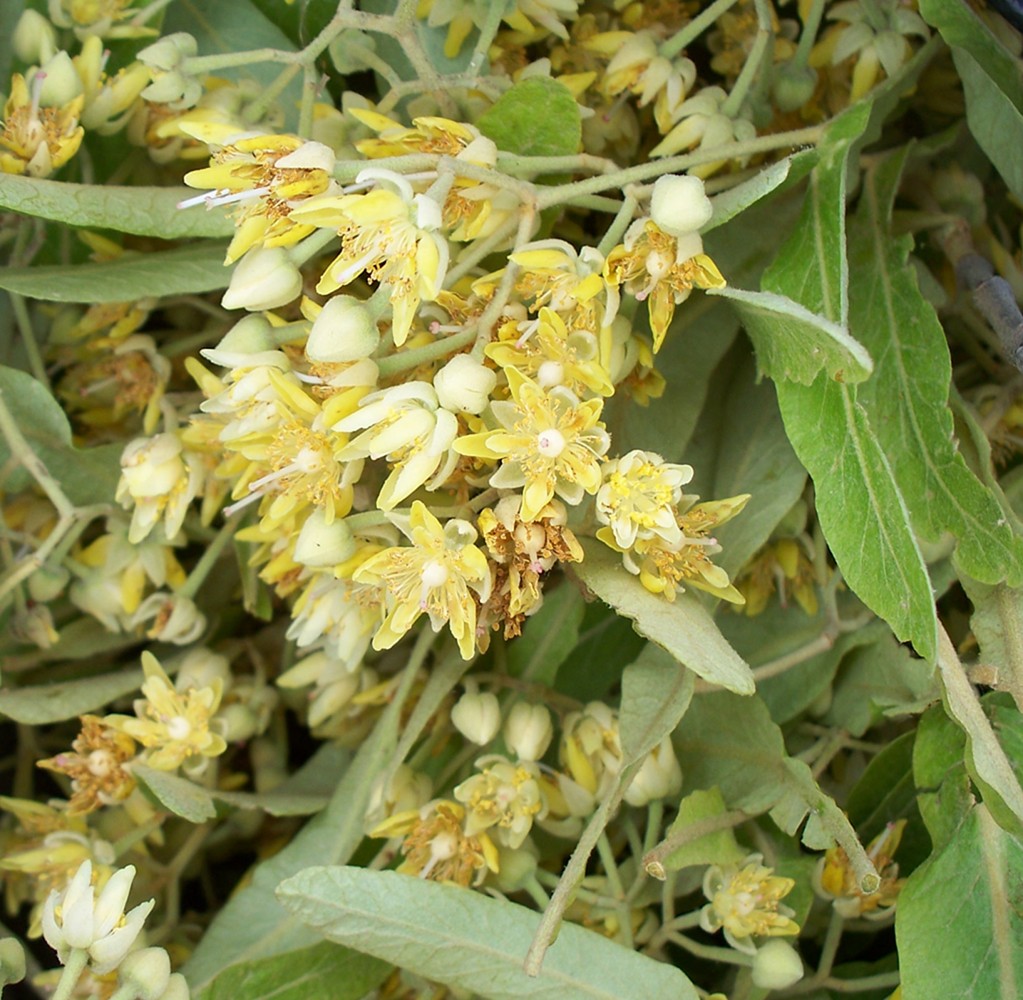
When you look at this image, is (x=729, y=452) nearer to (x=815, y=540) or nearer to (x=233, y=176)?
(x=815, y=540)

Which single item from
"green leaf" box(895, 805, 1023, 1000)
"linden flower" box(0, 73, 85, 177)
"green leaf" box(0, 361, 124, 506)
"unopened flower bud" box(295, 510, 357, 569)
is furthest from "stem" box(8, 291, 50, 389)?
"green leaf" box(895, 805, 1023, 1000)

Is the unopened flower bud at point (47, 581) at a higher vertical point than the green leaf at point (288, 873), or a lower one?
higher

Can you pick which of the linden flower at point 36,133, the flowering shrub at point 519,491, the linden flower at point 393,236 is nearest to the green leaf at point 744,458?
the flowering shrub at point 519,491

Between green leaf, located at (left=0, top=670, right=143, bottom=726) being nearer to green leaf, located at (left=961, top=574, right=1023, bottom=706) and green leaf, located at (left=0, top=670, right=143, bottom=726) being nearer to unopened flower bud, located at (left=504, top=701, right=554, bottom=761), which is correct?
unopened flower bud, located at (left=504, top=701, right=554, bottom=761)

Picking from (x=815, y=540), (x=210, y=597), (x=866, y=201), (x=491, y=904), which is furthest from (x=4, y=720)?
(x=866, y=201)

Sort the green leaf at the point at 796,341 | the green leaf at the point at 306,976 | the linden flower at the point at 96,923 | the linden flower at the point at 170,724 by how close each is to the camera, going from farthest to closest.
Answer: the linden flower at the point at 170,724 < the green leaf at the point at 306,976 < the linden flower at the point at 96,923 < the green leaf at the point at 796,341

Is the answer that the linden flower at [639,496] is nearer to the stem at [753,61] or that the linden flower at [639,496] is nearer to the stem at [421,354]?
the stem at [421,354]

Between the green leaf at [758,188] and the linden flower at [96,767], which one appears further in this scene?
the linden flower at [96,767]
